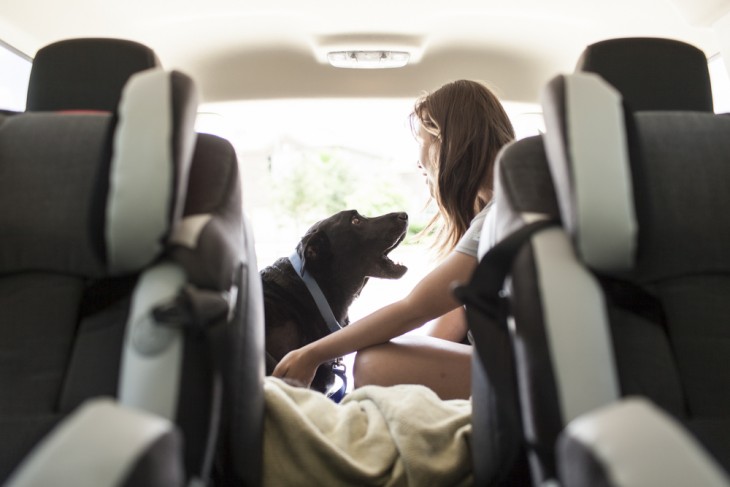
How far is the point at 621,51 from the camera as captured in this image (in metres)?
1.67

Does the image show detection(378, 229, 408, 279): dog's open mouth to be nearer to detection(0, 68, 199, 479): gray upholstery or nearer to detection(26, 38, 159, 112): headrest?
detection(26, 38, 159, 112): headrest

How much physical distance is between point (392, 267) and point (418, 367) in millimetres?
1319

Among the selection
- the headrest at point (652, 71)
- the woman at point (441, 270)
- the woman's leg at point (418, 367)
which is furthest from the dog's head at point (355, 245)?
the headrest at point (652, 71)

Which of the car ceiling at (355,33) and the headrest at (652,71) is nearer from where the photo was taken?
the headrest at (652,71)

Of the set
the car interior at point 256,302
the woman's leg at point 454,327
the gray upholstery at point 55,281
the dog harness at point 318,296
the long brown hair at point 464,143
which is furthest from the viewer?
the dog harness at point 318,296

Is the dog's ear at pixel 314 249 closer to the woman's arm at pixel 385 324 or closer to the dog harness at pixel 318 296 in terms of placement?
the dog harness at pixel 318 296

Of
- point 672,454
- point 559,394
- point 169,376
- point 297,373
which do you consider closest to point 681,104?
point 559,394

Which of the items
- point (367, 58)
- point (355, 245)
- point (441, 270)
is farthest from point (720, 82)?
point (355, 245)

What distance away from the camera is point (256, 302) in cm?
146

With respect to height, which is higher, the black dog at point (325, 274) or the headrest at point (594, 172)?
the headrest at point (594, 172)

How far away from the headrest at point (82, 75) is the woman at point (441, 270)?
949 mm

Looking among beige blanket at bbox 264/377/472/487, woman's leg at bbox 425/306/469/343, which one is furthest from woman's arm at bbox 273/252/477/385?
woman's leg at bbox 425/306/469/343

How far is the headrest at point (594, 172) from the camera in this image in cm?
109

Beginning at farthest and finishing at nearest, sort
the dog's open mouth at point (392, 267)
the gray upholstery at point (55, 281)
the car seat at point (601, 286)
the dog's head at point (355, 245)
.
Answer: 1. the dog's open mouth at point (392, 267)
2. the dog's head at point (355, 245)
3. the gray upholstery at point (55, 281)
4. the car seat at point (601, 286)
